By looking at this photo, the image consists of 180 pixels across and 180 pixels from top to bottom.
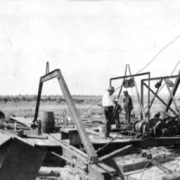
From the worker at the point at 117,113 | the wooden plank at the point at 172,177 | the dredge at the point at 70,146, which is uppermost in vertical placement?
the worker at the point at 117,113

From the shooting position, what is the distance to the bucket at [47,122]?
10016 millimetres

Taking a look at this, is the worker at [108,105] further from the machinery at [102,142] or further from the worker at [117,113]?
the worker at [117,113]

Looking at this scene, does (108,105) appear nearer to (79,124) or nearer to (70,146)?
(70,146)

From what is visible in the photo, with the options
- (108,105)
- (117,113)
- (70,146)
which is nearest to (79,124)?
(70,146)

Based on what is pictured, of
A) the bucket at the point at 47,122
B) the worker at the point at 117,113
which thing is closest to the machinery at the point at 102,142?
the worker at the point at 117,113

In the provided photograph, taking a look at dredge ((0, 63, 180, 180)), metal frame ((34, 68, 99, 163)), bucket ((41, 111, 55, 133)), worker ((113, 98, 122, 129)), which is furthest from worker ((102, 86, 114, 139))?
bucket ((41, 111, 55, 133))

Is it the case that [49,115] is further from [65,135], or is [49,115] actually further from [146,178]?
[146,178]

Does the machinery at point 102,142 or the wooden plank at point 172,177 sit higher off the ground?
the machinery at point 102,142

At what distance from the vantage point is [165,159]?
981 centimetres

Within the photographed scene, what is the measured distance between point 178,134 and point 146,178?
6.65ft

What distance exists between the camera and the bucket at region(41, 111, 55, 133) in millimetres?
10016

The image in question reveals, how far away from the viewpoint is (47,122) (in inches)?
395

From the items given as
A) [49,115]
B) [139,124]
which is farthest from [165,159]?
[49,115]

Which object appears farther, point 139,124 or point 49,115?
point 49,115
